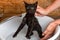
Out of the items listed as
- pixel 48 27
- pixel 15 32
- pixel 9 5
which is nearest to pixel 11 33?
pixel 15 32

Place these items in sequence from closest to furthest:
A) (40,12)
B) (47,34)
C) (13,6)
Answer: (47,34) < (40,12) < (13,6)

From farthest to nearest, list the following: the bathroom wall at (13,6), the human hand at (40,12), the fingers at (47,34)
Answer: the bathroom wall at (13,6)
the human hand at (40,12)
the fingers at (47,34)

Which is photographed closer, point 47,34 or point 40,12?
point 47,34

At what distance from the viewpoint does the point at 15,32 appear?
0.72m

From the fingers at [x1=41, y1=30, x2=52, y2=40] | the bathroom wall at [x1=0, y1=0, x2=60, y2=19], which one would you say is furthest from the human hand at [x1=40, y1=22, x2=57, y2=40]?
the bathroom wall at [x1=0, y1=0, x2=60, y2=19]

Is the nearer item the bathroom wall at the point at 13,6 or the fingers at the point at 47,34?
the fingers at the point at 47,34

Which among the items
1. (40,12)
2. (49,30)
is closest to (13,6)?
(40,12)

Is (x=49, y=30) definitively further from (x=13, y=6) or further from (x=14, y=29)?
(x=13, y=6)

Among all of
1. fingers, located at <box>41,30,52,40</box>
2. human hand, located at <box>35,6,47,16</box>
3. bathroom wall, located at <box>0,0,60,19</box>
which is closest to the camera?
fingers, located at <box>41,30,52,40</box>

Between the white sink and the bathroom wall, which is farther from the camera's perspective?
the bathroom wall

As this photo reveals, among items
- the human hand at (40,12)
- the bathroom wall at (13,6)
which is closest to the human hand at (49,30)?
the human hand at (40,12)

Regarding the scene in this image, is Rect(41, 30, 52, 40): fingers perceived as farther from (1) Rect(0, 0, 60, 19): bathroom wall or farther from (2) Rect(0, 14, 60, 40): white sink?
(1) Rect(0, 0, 60, 19): bathroom wall

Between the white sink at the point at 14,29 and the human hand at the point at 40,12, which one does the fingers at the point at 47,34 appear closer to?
the white sink at the point at 14,29

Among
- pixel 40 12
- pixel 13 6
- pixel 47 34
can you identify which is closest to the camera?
pixel 47 34
